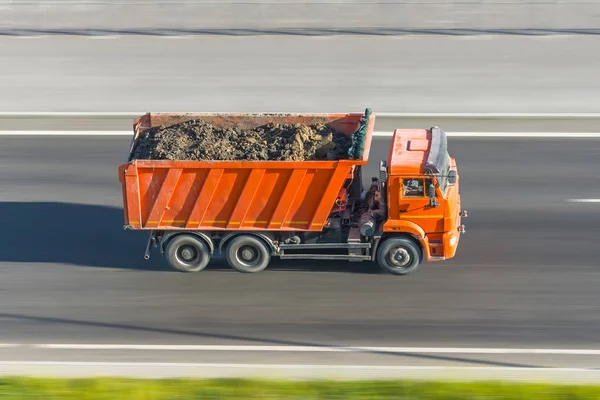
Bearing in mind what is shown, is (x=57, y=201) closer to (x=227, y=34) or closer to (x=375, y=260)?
(x=375, y=260)

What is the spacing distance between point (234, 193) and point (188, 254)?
54.3 inches

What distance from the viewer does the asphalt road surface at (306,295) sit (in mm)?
12977

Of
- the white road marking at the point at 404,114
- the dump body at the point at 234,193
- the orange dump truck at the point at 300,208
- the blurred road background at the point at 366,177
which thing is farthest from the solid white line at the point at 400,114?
the dump body at the point at 234,193

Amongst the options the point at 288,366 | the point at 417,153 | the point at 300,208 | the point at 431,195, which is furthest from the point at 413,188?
the point at 288,366

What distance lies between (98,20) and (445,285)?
1944 centimetres

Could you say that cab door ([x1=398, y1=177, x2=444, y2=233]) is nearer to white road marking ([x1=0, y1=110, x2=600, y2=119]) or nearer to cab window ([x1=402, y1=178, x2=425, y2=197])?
cab window ([x1=402, y1=178, x2=425, y2=197])

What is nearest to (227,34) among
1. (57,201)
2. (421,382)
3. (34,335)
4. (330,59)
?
(330,59)

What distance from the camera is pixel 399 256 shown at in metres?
14.9

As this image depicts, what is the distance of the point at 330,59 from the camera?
91.6 ft

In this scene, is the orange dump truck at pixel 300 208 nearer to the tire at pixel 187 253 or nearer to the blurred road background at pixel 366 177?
the tire at pixel 187 253

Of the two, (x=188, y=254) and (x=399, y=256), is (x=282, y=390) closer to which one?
(x=399, y=256)

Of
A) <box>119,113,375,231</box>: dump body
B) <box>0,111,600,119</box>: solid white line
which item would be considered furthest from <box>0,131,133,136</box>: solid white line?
<box>119,113,375,231</box>: dump body

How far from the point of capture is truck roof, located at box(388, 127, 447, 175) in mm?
14359

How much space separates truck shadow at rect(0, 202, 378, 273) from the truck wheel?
47 cm
